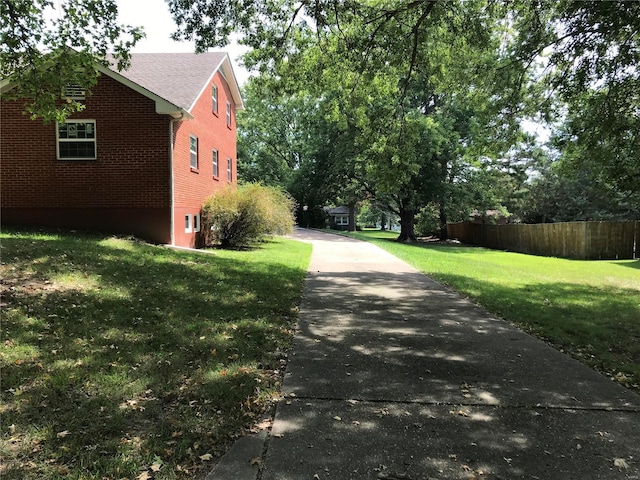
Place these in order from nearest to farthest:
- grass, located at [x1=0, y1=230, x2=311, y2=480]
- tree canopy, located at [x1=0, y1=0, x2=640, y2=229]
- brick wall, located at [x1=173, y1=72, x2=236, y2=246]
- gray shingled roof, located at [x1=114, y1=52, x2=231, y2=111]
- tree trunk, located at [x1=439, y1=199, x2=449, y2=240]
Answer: grass, located at [x1=0, y1=230, x2=311, y2=480] < tree canopy, located at [x1=0, y1=0, x2=640, y2=229] < brick wall, located at [x1=173, y1=72, x2=236, y2=246] < gray shingled roof, located at [x1=114, y1=52, x2=231, y2=111] < tree trunk, located at [x1=439, y1=199, x2=449, y2=240]

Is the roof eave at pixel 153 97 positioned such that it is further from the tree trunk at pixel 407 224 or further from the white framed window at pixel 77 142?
the tree trunk at pixel 407 224

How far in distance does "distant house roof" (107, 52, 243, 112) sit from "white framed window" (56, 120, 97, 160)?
2.06 m

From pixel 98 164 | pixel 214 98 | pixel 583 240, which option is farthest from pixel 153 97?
pixel 583 240

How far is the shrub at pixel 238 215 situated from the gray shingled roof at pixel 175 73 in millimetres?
3554

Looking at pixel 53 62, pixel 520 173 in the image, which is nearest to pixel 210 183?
pixel 53 62

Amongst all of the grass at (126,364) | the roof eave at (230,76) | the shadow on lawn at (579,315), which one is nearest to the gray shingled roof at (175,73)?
the roof eave at (230,76)

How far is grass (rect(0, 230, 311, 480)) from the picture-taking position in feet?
9.70

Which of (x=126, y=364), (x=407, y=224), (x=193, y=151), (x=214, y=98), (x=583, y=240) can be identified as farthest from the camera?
(x=407, y=224)

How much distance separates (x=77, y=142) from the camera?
13.5 metres

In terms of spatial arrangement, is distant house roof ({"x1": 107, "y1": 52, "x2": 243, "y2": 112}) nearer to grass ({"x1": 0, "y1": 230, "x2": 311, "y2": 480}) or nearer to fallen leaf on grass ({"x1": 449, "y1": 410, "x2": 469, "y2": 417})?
grass ({"x1": 0, "y1": 230, "x2": 311, "y2": 480})

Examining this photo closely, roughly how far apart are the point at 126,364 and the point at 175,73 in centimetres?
1505

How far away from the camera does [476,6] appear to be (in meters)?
10.4

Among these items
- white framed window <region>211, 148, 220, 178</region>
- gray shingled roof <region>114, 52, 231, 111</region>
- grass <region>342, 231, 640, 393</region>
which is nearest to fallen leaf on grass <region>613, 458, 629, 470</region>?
grass <region>342, 231, 640, 393</region>

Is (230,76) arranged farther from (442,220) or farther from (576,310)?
(442,220)
